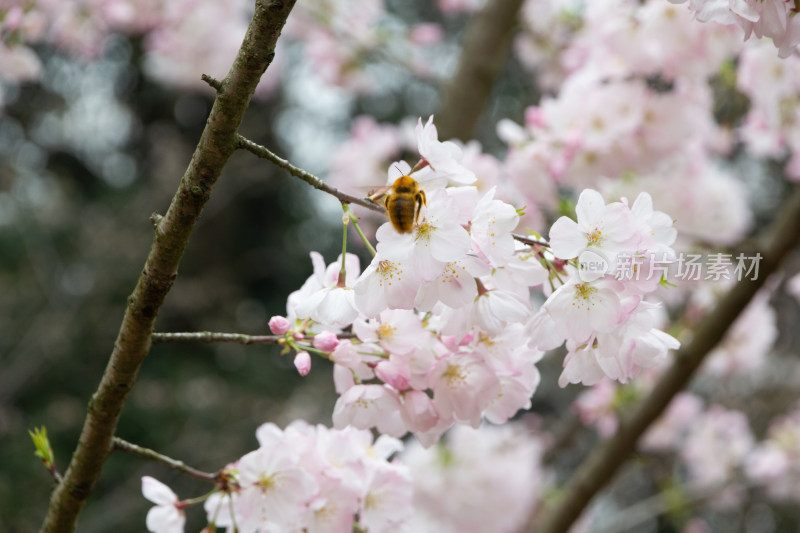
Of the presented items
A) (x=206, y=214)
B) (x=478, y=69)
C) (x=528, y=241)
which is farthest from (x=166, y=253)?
(x=206, y=214)

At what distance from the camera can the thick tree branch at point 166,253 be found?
1.76 feet

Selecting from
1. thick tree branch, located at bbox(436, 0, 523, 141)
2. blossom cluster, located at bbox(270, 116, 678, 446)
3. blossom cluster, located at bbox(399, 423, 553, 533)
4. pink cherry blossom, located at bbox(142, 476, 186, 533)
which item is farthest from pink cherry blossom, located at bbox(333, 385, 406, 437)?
blossom cluster, located at bbox(399, 423, 553, 533)

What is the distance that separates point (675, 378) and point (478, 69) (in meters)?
0.88

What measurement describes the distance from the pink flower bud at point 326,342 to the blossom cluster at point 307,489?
0.48 ft

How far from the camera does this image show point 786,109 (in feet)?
5.08

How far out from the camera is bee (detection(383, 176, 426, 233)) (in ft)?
1.76

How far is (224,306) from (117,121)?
1.54 m

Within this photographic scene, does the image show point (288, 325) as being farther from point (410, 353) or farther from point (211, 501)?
point (211, 501)

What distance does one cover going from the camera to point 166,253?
60cm

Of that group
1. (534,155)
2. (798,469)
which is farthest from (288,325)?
(798,469)

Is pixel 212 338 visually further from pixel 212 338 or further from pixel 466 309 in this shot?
pixel 466 309

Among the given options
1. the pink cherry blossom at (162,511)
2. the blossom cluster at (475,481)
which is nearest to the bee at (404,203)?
the pink cherry blossom at (162,511)

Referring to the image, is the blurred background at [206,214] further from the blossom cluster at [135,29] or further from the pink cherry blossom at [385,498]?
the pink cherry blossom at [385,498]

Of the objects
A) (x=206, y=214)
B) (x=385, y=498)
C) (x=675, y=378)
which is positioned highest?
(x=206, y=214)
